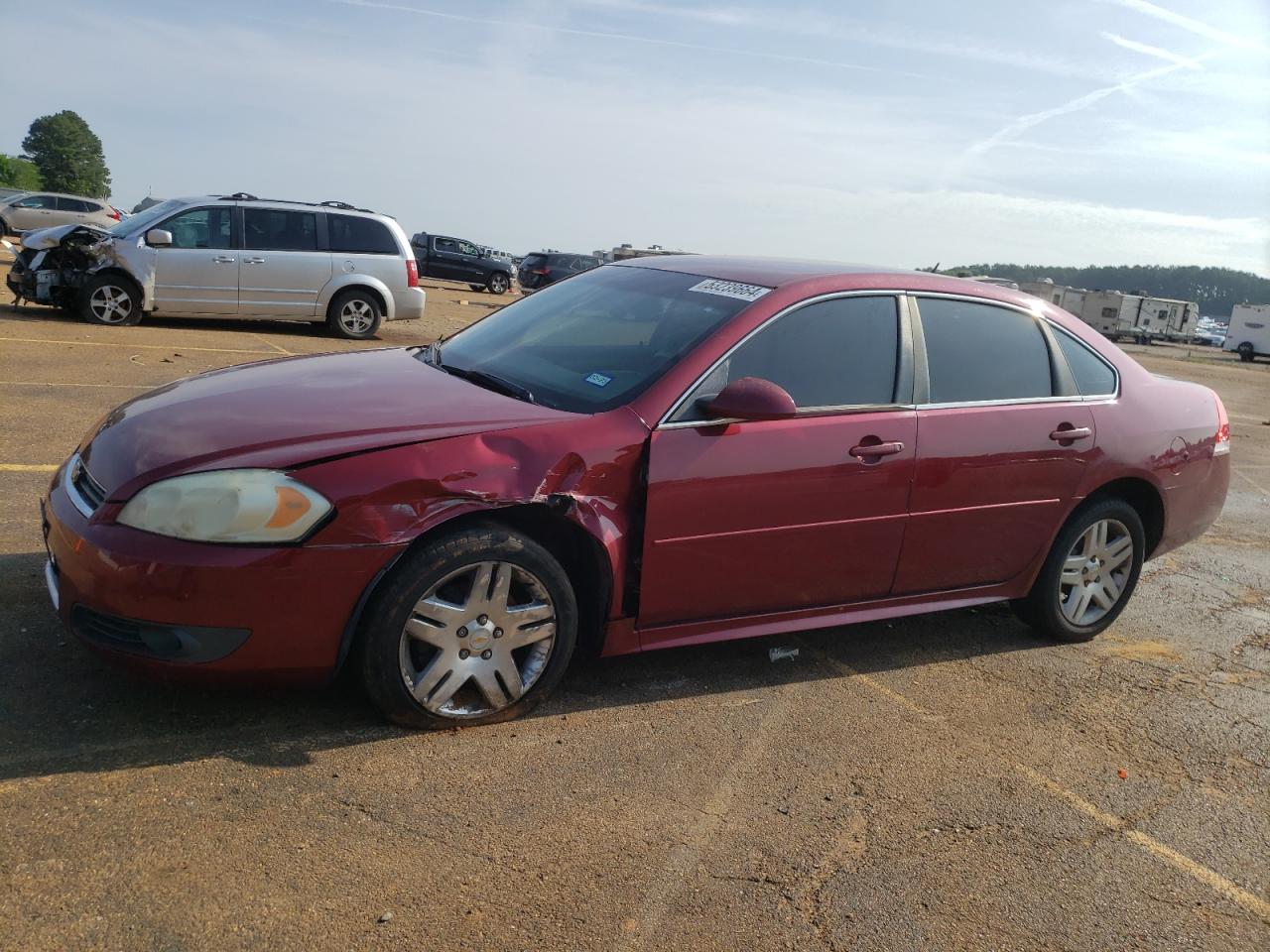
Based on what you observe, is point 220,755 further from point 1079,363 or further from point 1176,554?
point 1176,554

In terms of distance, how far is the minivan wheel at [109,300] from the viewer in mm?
12875

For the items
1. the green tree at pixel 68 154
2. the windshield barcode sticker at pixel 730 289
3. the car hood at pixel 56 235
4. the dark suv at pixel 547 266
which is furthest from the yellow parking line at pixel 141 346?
the green tree at pixel 68 154

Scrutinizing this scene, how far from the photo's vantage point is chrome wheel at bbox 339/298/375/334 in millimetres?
14227

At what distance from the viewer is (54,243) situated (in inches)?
504

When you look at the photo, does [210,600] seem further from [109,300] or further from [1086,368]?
[109,300]

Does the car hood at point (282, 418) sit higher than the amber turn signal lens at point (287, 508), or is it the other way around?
the car hood at point (282, 418)

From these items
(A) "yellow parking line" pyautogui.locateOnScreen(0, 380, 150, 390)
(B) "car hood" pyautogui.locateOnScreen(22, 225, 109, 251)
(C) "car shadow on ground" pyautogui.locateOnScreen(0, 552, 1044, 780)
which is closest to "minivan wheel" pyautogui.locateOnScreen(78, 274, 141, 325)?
(B) "car hood" pyautogui.locateOnScreen(22, 225, 109, 251)

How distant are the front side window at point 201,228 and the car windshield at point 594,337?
9.46 metres

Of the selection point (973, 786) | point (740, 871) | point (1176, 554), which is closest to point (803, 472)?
point (973, 786)

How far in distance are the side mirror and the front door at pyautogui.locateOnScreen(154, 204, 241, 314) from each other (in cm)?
1113

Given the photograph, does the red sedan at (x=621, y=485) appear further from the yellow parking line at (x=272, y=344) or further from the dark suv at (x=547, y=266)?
the dark suv at (x=547, y=266)

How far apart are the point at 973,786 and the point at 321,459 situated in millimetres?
2418

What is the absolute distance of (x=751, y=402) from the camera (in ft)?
12.1

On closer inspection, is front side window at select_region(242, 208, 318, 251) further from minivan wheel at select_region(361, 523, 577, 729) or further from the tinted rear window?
minivan wheel at select_region(361, 523, 577, 729)
